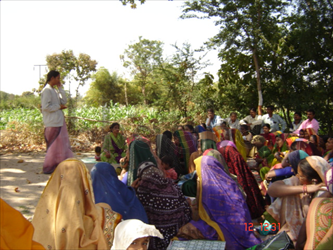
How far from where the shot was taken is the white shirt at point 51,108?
5.94 m

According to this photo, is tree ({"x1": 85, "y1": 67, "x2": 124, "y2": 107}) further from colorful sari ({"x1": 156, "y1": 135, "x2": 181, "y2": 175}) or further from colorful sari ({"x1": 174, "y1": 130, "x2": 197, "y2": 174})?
colorful sari ({"x1": 156, "y1": 135, "x2": 181, "y2": 175})

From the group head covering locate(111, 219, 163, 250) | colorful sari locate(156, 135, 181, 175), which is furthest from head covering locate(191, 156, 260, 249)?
colorful sari locate(156, 135, 181, 175)

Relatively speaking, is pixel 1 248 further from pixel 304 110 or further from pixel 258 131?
pixel 304 110

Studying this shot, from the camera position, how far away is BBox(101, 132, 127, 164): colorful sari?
6.60 metres

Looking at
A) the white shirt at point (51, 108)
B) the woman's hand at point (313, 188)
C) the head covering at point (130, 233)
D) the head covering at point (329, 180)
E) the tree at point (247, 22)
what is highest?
the tree at point (247, 22)

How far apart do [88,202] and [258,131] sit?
6979 millimetres

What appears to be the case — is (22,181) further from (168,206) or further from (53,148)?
(168,206)

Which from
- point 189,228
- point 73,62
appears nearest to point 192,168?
point 189,228

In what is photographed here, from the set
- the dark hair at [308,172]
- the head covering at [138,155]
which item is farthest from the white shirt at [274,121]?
the dark hair at [308,172]

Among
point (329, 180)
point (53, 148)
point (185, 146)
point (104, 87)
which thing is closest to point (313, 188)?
point (329, 180)

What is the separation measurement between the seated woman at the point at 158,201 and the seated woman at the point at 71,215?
747 millimetres

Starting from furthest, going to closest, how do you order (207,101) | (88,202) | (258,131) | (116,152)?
(207,101), (258,131), (116,152), (88,202)

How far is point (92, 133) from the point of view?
1075 centimetres

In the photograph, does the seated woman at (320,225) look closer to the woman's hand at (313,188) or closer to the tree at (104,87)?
the woman's hand at (313,188)
